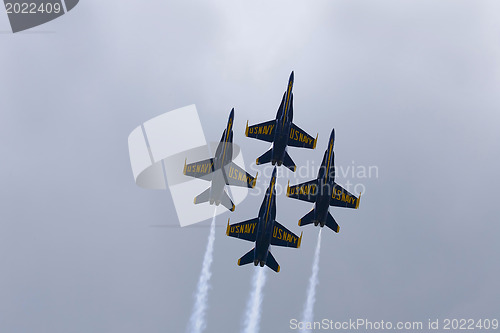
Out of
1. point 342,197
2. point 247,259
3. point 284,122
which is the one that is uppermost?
point 284,122

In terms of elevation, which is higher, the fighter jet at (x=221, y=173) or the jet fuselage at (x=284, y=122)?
the jet fuselage at (x=284, y=122)

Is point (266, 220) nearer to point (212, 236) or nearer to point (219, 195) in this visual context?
point (219, 195)

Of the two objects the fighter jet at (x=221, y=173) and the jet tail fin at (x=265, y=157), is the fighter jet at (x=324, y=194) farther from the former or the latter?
the fighter jet at (x=221, y=173)

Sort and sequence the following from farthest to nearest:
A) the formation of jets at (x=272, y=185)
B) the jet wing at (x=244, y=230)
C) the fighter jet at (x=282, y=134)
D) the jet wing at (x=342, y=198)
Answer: the jet wing at (x=342, y=198)
the fighter jet at (x=282, y=134)
the jet wing at (x=244, y=230)
the formation of jets at (x=272, y=185)

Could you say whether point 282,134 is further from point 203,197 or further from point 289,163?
point 203,197

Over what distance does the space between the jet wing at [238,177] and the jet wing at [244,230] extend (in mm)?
9315

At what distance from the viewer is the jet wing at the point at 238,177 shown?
11894 centimetres

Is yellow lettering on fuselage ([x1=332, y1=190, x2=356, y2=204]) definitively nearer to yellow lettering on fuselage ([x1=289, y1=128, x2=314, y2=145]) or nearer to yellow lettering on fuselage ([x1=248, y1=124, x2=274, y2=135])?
yellow lettering on fuselage ([x1=289, y1=128, x2=314, y2=145])

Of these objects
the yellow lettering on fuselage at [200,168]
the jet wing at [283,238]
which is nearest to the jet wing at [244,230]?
the jet wing at [283,238]

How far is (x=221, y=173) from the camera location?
377 ft

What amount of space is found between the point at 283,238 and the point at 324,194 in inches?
435

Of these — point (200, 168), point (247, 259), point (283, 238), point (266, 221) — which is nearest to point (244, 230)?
point (266, 221)

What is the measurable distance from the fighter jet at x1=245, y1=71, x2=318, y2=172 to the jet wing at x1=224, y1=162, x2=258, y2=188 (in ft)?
13.5

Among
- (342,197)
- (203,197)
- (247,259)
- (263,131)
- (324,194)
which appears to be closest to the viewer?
(324,194)
